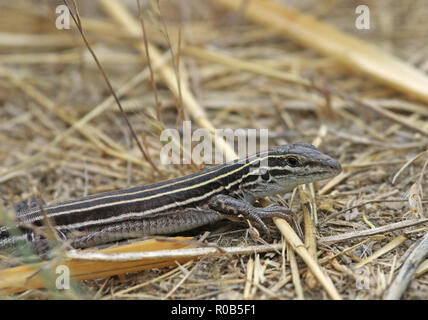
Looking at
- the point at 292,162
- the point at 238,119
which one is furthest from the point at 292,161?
the point at 238,119

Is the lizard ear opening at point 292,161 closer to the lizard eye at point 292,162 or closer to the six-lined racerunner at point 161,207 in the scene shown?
the lizard eye at point 292,162

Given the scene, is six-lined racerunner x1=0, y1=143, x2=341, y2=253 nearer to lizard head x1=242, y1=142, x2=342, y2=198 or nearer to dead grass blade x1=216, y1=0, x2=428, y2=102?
lizard head x1=242, y1=142, x2=342, y2=198

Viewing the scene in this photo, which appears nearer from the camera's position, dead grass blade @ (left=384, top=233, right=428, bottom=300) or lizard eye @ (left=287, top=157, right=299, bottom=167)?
dead grass blade @ (left=384, top=233, right=428, bottom=300)

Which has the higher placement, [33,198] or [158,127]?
[158,127]

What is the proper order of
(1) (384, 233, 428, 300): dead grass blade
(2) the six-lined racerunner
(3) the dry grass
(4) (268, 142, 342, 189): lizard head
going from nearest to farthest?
(1) (384, 233, 428, 300): dead grass blade < (3) the dry grass < (4) (268, 142, 342, 189): lizard head < (2) the six-lined racerunner

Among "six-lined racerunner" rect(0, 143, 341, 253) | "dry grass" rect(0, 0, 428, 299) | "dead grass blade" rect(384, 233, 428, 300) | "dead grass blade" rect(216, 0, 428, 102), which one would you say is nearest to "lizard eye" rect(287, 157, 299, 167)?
"six-lined racerunner" rect(0, 143, 341, 253)

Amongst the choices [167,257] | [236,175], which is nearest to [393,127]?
[236,175]

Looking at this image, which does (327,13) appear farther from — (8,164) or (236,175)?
(8,164)

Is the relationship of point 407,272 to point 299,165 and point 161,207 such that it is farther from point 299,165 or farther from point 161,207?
point 161,207

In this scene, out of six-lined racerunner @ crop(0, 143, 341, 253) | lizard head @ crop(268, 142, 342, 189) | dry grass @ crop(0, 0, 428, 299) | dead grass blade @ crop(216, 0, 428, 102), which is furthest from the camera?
dead grass blade @ crop(216, 0, 428, 102)
